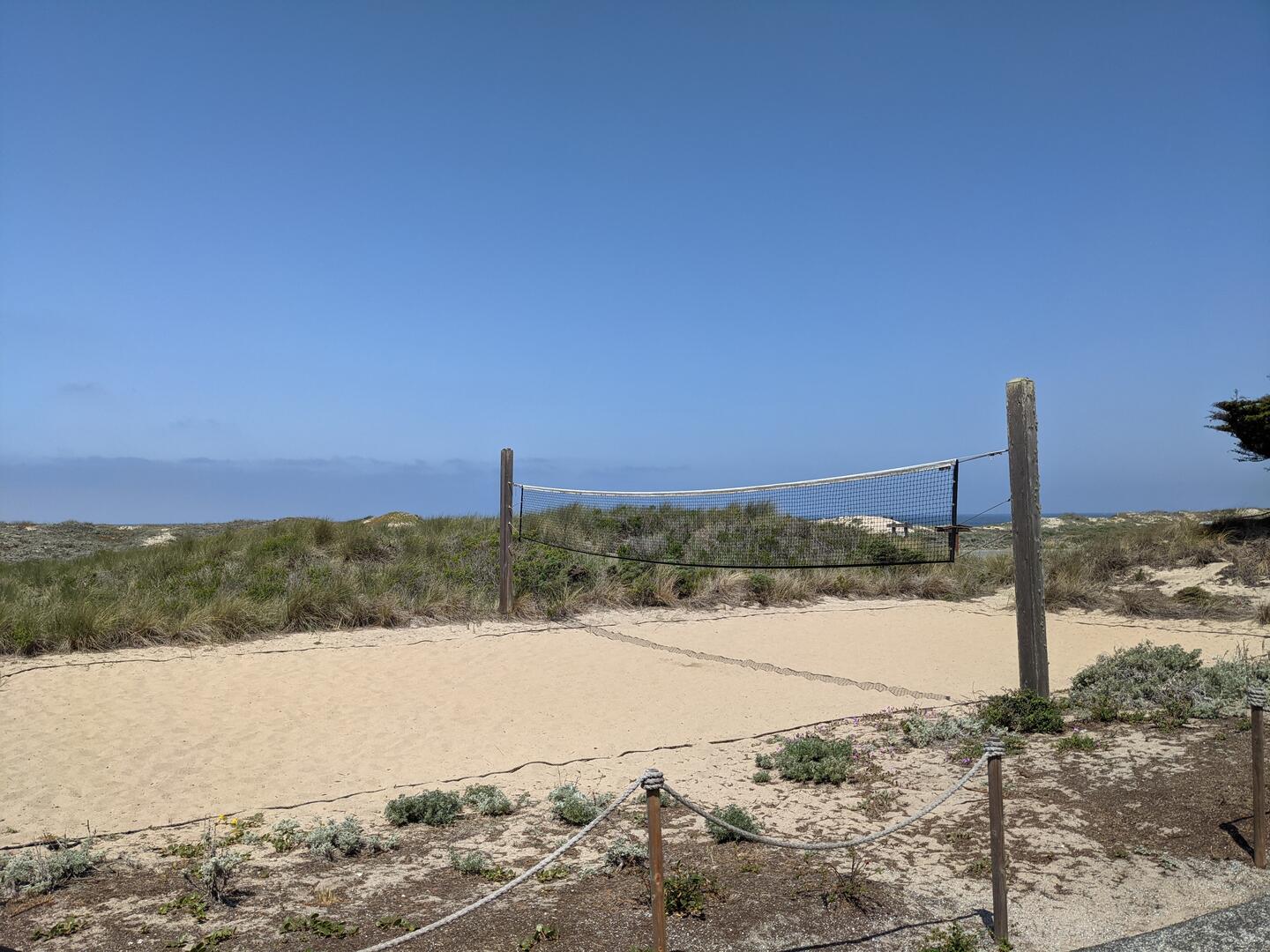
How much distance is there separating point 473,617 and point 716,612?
3.38 m

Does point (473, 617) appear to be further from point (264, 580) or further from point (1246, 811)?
point (1246, 811)

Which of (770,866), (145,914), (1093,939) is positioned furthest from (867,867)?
(145,914)

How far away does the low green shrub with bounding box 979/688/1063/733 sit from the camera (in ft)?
20.5

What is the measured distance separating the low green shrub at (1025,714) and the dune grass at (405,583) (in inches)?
248

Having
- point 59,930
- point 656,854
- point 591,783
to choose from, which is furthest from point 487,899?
point 591,783

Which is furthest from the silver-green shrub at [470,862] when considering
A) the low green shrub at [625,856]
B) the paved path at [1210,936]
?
the paved path at [1210,936]

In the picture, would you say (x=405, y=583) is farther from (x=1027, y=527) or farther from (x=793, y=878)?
(x=793, y=878)

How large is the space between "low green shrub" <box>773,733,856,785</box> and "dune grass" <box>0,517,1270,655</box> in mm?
5986

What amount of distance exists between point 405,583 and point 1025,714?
836 centimetres

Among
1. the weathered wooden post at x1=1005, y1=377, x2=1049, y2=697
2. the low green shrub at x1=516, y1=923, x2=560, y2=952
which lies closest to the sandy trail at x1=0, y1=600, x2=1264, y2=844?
the weathered wooden post at x1=1005, y1=377, x2=1049, y2=697

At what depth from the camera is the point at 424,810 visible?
5086 mm

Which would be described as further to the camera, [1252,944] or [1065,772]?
[1065,772]

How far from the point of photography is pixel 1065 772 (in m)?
5.43

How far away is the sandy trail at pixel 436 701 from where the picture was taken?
598cm
